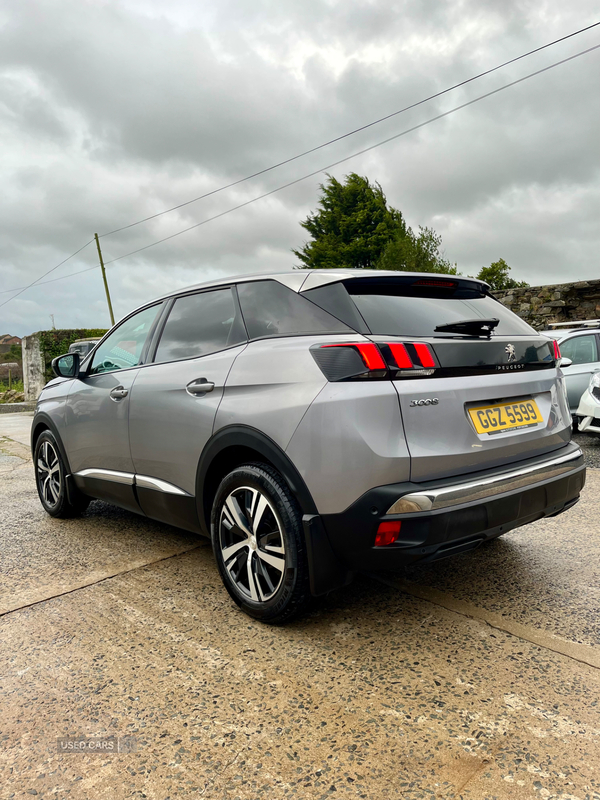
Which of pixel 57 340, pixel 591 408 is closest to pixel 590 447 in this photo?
pixel 591 408

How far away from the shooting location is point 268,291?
2.89 metres

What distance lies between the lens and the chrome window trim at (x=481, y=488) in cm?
219

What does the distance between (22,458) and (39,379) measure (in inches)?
599

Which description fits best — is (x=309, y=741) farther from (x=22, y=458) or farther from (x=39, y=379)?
(x=39, y=379)

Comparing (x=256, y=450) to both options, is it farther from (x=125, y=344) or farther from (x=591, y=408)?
(x=591, y=408)

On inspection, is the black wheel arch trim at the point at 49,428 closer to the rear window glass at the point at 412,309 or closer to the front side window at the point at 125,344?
the front side window at the point at 125,344

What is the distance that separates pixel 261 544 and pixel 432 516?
835 mm

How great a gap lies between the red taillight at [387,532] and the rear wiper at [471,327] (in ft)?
2.77

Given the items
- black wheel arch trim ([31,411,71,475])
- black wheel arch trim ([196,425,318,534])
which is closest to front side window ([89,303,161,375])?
black wheel arch trim ([31,411,71,475])

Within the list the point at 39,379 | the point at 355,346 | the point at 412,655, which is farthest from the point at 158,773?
the point at 39,379

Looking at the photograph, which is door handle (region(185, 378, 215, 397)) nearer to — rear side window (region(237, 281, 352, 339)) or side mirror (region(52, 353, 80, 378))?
rear side window (region(237, 281, 352, 339))

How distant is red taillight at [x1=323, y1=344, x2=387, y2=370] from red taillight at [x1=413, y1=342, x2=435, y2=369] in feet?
0.54

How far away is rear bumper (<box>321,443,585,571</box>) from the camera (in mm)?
2195
